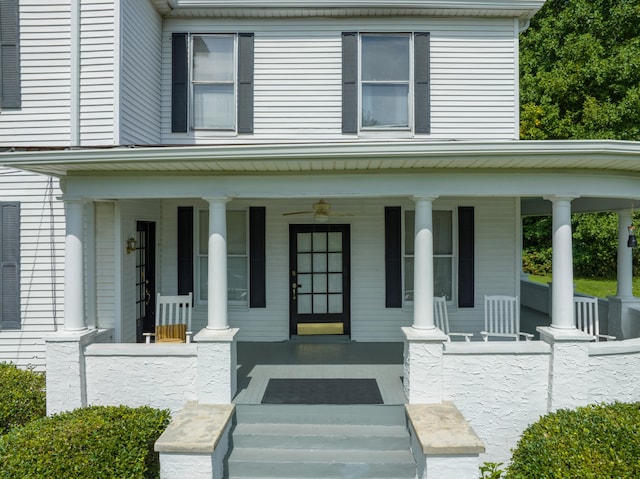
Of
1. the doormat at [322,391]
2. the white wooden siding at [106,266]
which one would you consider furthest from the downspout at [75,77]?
the doormat at [322,391]

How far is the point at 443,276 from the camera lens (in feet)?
26.9

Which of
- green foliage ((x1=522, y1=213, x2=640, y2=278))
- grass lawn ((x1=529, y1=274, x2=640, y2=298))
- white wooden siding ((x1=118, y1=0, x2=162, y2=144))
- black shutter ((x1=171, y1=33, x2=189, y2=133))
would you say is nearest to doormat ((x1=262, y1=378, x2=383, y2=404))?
white wooden siding ((x1=118, y1=0, x2=162, y2=144))

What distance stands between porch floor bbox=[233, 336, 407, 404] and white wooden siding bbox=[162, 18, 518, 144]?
12.0ft

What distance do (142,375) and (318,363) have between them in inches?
98.1

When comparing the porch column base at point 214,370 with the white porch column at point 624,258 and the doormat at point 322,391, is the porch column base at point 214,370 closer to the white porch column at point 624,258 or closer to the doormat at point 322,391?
the doormat at point 322,391

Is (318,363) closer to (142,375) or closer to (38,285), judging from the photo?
(142,375)

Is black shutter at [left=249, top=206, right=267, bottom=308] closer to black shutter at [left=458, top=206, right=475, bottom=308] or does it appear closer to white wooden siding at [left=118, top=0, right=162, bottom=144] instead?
white wooden siding at [left=118, top=0, right=162, bottom=144]

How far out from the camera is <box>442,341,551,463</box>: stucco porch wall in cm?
539

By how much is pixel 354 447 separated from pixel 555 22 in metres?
21.6

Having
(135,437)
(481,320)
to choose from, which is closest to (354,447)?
(135,437)

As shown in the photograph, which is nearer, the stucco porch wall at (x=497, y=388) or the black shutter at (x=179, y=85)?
the stucco porch wall at (x=497, y=388)

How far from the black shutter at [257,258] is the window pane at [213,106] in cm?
159

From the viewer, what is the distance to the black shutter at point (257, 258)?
8.05 m

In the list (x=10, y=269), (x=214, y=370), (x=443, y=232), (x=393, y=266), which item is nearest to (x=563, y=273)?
(x=443, y=232)
